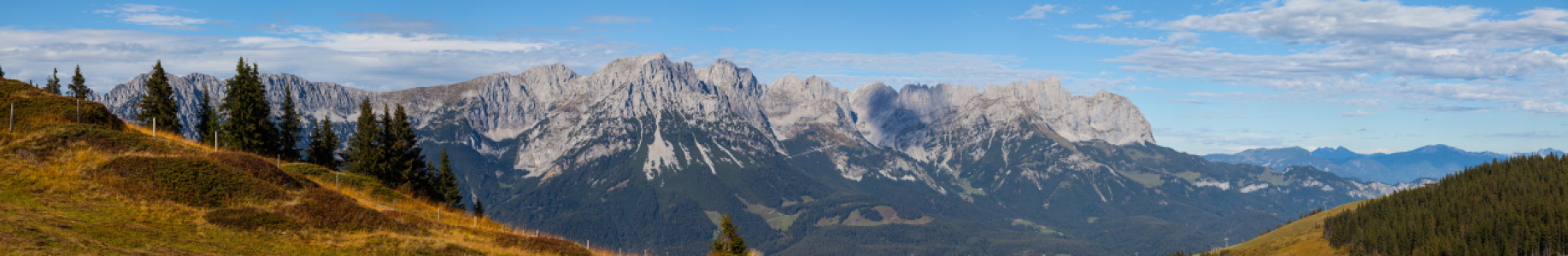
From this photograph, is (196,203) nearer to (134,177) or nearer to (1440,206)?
(134,177)

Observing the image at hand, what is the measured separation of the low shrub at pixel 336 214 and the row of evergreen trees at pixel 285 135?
45.4 m

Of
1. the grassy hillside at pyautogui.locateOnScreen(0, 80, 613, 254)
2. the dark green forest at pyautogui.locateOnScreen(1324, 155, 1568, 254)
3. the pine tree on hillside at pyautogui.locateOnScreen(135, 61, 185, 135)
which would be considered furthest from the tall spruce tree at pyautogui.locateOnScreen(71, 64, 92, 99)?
the dark green forest at pyautogui.locateOnScreen(1324, 155, 1568, 254)

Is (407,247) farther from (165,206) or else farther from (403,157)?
(403,157)

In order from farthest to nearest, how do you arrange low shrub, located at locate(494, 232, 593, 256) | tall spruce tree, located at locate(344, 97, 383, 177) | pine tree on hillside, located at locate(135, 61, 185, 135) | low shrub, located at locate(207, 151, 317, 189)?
1. pine tree on hillside, located at locate(135, 61, 185, 135)
2. tall spruce tree, located at locate(344, 97, 383, 177)
3. low shrub, located at locate(207, 151, 317, 189)
4. low shrub, located at locate(494, 232, 593, 256)

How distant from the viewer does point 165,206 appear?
33719mm

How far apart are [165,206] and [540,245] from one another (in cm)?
1475

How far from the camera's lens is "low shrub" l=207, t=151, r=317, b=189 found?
126 feet

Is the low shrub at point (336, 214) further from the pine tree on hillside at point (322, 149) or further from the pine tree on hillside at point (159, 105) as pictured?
the pine tree on hillside at point (159, 105)

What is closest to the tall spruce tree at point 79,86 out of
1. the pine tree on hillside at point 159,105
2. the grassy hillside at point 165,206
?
the pine tree on hillside at point 159,105

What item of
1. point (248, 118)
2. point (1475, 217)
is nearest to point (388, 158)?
point (248, 118)

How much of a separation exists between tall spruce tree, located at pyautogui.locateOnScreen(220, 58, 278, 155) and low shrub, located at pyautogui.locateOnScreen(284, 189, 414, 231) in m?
55.3

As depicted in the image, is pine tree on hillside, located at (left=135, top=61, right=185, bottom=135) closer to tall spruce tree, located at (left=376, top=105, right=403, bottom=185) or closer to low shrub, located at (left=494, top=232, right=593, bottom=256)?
tall spruce tree, located at (left=376, top=105, right=403, bottom=185)

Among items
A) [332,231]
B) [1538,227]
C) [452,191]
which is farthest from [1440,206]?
[332,231]

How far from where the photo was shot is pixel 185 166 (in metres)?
37.1
